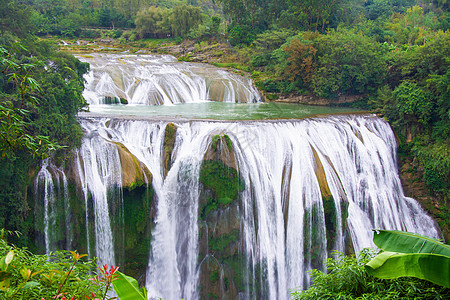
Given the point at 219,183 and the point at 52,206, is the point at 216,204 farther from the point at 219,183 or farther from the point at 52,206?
the point at 52,206

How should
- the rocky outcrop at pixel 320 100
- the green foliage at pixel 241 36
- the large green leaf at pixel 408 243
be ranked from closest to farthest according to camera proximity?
the large green leaf at pixel 408 243, the rocky outcrop at pixel 320 100, the green foliage at pixel 241 36

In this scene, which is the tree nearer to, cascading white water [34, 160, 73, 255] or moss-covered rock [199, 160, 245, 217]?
moss-covered rock [199, 160, 245, 217]

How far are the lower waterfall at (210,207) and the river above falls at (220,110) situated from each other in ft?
8.86

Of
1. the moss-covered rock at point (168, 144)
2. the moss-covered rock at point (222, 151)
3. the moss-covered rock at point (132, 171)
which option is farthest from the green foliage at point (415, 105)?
the moss-covered rock at point (132, 171)

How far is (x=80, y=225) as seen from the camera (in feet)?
32.7

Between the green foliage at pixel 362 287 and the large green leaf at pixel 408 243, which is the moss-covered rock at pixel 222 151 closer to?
the green foliage at pixel 362 287

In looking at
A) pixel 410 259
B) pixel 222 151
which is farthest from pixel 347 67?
pixel 410 259

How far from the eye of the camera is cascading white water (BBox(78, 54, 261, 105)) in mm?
18786

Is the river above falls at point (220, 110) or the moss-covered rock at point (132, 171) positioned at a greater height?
the river above falls at point (220, 110)

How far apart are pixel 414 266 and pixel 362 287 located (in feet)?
3.63

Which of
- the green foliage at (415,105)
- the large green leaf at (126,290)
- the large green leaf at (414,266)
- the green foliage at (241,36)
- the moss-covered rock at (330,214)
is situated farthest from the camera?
the green foliage at (241,36)

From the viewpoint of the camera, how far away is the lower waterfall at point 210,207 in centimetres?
1038

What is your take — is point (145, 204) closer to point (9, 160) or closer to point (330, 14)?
point (9, 160)

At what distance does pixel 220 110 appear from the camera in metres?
17.2
